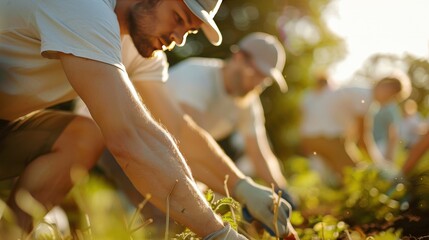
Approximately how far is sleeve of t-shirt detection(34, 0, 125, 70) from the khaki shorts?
1.05 m

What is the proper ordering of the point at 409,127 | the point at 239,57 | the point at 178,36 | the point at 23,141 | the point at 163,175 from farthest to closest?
the point at 409,127
the point at 239,57
the point at 23,141
the point at 178,36
the point at 163,175

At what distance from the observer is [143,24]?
2924mm

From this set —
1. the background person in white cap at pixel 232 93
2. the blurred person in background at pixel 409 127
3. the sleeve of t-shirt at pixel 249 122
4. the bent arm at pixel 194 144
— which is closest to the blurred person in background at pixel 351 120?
the blurred person in background at pixel 409 127

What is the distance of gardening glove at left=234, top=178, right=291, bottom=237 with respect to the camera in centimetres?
298

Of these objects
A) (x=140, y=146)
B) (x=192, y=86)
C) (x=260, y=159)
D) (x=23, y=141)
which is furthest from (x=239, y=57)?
(x=140, y=146)

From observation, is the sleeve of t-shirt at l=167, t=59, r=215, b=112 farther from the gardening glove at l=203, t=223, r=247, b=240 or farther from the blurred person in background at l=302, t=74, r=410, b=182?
the blurred person in background at l=302, t=74, r=410, b=182

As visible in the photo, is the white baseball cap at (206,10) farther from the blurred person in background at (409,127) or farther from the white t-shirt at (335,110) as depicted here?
the blurred person in background at (409,127)

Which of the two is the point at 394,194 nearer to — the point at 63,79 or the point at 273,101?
the point at 63,79

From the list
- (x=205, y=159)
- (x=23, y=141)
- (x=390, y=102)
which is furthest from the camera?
(x=390, y=102)

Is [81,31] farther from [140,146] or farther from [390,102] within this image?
[390,102]

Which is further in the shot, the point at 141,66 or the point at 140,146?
the point at 141,66

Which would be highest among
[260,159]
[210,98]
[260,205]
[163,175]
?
[163,175]

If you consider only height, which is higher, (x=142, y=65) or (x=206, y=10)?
(x=206, y=10)

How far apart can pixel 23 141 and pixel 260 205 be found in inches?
42.3
